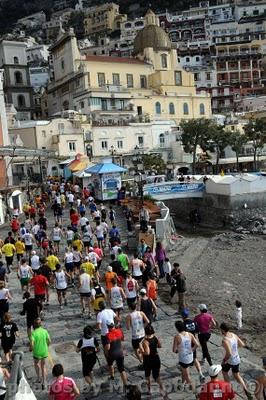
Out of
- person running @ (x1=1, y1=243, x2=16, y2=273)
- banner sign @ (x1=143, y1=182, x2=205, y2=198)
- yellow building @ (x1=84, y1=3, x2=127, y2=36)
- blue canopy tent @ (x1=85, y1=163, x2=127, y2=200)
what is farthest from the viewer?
yellow building @ (x1=84, y1=3, x2=127, y2=36)

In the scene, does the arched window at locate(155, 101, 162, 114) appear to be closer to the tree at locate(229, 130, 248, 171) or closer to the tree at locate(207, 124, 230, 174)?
the tree at locate(207, 124, 230, 174)

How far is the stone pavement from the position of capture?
9906mm

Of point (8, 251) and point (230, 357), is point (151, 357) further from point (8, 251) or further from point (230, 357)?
point (8, 251)

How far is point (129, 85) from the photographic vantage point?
215 feet

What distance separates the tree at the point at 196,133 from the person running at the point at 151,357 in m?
42.7

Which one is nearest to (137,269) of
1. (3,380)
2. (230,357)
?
(230,357)

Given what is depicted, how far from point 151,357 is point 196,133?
43195mm

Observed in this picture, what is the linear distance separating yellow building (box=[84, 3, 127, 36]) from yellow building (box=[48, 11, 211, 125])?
61077 millimetres

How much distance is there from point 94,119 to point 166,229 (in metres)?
28.6

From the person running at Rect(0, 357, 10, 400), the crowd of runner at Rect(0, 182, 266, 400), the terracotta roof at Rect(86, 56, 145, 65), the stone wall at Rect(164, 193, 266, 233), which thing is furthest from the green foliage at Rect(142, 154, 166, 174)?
the person running at Rect(0, 357, 10, 400)

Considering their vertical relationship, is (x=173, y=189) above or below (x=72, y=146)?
below

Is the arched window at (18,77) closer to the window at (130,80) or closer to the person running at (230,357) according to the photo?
the window at (130,80)

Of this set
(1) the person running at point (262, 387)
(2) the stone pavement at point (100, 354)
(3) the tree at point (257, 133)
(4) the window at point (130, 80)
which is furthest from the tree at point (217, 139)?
(1) the person running at point (262, 387)

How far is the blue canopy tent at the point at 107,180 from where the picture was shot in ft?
100
